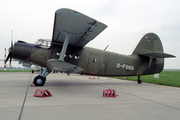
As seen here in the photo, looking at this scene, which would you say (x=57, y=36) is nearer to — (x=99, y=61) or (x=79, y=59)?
(x=79, y=59)

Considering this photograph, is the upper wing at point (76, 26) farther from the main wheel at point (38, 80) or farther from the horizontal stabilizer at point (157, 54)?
the horizontal stabilizer at point (157, 54)

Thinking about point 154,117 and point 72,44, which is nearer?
point 154,117

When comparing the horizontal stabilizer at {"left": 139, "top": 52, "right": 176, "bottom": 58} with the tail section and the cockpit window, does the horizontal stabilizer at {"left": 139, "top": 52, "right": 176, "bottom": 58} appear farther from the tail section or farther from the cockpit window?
the cockpit window

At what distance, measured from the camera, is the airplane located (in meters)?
6.76

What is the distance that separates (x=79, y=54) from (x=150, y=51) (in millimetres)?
6088

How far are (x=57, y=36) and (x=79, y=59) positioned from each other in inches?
85.4

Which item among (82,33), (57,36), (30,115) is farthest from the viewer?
(57,36)

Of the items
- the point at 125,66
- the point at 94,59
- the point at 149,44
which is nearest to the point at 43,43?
the point at 94,59

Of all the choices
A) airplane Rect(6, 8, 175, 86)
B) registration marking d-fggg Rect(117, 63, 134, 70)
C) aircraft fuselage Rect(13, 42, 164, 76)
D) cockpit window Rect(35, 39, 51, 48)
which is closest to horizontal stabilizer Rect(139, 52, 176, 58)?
airplane Rect(6, 8, 175, 86)

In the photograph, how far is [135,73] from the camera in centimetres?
1155

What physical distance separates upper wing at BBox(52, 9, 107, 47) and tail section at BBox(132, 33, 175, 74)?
17.8 ft

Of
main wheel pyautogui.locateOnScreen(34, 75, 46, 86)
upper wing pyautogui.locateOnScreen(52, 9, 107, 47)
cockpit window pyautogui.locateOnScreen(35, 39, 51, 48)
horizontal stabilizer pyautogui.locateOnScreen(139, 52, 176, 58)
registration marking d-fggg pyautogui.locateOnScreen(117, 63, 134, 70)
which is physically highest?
upper wing pyautogui.locateOnScreen(52, 9, 107, 47)

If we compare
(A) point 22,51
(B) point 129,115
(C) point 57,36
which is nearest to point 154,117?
(B) point 129,115

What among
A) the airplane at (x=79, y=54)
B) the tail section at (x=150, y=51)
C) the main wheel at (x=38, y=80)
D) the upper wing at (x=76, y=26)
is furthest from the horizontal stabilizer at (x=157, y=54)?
the main wheel at (x=38, y=80)
